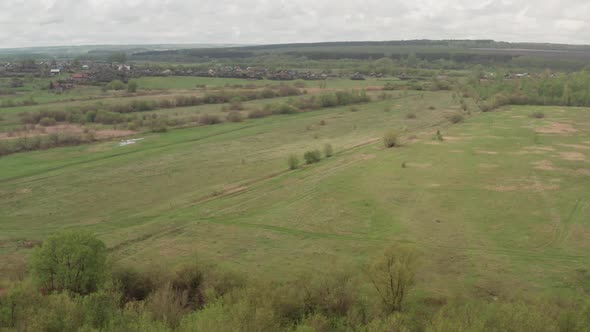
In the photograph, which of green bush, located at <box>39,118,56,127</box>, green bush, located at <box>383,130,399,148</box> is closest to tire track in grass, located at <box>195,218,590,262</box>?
green bush, located at <box>383,130,399,148</box>

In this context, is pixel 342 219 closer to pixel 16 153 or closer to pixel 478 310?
pixel 478 310

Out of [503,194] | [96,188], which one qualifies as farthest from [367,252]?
[96,188]

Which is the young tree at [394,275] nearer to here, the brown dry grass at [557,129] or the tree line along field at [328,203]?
the tree line along field at [328,203]

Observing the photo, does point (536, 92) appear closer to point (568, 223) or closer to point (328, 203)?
point (568, 223)

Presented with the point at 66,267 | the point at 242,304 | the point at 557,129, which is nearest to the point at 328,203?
the point at 242,304

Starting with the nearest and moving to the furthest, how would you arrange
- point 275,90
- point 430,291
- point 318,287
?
1. point 318,287
2. point 430,291
3. point 275,90

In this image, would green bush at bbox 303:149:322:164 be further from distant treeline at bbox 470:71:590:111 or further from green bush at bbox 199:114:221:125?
distant treeline at bbox 470:71:590:111
